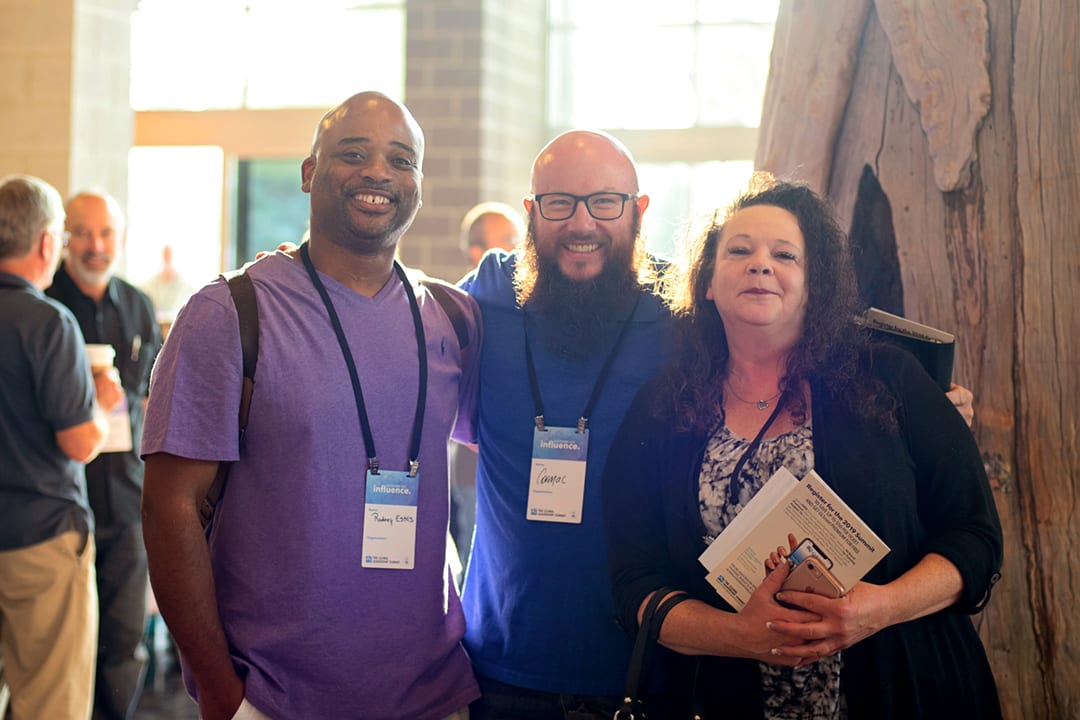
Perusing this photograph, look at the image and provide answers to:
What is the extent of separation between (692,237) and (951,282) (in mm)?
617

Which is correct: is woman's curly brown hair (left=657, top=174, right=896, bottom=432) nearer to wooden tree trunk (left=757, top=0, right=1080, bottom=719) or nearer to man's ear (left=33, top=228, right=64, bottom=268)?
wooden tree trunk (left=757, top=0, right=1080, bottom=719)

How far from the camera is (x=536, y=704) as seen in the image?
2381 millimetres

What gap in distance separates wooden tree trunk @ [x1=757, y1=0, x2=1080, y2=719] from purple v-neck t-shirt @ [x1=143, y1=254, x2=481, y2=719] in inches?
49.7

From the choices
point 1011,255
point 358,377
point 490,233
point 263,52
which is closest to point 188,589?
point 358,377

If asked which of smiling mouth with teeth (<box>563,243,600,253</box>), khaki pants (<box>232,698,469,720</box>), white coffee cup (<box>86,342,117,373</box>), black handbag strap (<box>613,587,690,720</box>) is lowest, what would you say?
khaki pants (<box>232,698,469,720</box>)

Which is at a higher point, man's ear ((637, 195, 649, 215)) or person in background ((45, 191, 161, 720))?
man's ear ((637, 195, 649, 215))

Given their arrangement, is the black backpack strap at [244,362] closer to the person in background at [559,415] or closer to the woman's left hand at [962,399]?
the person in background at [559,415]

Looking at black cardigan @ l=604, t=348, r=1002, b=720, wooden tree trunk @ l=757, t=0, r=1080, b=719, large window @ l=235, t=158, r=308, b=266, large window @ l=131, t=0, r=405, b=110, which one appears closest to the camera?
black cardigan @ l=604, t=348, r=1002, b=720

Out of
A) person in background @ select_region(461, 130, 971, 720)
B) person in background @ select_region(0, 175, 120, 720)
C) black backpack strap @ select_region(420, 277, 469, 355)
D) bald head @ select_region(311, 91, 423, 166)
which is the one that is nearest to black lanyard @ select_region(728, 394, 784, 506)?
person in background @ select_region(461, 130, 971, 720)

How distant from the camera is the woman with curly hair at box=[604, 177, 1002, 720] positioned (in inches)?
79.1

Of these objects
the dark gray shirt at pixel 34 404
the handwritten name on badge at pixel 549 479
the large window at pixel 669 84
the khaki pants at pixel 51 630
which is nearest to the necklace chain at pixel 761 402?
the handwritten name on badge at pixel 549 479

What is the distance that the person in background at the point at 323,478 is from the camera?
2141 millimetres

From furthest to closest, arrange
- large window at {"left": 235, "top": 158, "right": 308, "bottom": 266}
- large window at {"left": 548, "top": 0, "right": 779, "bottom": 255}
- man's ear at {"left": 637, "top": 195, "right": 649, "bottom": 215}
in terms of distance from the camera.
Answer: large window at {"left": 235, "top": 158, "right": 308, "bottom": 266}
large window at {"left": 548, "top": 0, "right": 779, "bottom": 255}
man's ear at {"left": 637, "top": 195, "right": 649, "bottom": 215}

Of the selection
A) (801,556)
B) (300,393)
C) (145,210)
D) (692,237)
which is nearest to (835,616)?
(801,556)
